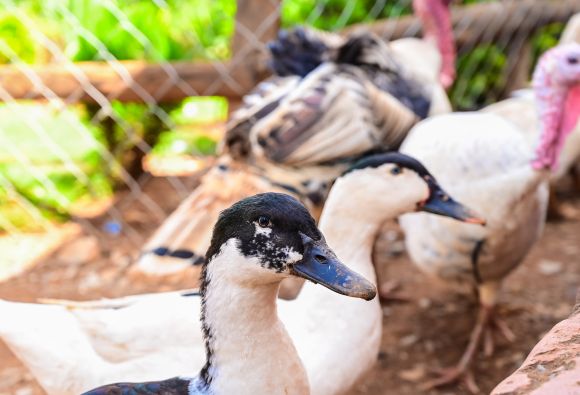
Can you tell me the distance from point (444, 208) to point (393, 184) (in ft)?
0.54

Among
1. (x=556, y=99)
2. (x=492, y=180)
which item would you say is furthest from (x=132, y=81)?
(x=556, y=99)

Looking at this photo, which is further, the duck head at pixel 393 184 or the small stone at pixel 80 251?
the small stone at pixel 80 251

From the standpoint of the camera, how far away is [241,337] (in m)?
1.59

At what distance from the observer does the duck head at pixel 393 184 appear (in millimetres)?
2199

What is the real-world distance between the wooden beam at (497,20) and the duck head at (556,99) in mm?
1644

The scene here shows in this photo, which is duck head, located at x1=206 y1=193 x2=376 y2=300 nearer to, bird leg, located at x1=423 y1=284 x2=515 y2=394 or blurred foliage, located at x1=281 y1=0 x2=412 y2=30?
bird leg, located at x1=423 y1=284 x2=515 y2=394

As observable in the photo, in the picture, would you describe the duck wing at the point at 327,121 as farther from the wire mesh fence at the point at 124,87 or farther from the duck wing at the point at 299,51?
the wire mesh fence at the point at 124,87

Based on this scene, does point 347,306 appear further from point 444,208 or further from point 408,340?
point 408,340

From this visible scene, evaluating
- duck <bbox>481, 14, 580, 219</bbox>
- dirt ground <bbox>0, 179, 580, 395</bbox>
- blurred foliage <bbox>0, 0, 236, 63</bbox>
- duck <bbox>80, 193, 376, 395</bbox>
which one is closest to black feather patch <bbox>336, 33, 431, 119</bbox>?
duck <bbox>481, 14, 580, 219</bbox>

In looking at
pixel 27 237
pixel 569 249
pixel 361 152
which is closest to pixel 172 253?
pixel 361 152

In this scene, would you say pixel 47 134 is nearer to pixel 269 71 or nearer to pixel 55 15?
pixel 55 15

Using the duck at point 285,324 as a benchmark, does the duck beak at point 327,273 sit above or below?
above

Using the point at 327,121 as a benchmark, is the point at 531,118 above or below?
below

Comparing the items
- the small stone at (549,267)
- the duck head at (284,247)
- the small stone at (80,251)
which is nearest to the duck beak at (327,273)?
the duck head at (284,247)
